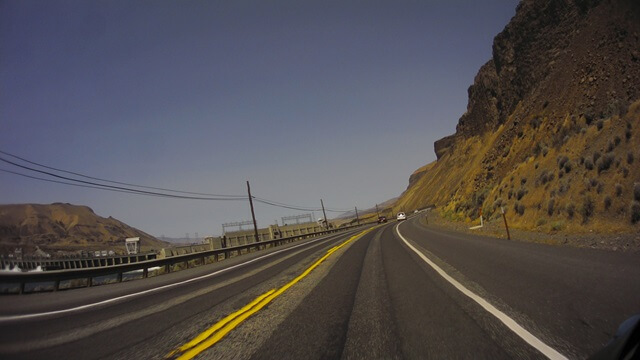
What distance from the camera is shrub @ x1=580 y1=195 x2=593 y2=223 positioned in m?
13.6

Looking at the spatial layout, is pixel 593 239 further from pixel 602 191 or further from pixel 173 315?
pixel 173 315

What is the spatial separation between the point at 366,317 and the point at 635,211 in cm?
1104

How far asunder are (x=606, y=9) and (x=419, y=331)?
33.0 m

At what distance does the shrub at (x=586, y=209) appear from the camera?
13.6 m

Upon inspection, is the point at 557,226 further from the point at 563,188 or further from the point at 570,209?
the point at 563,188

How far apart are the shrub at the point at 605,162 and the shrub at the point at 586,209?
1.89m

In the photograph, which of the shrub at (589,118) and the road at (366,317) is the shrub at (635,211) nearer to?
the road at (366,317)

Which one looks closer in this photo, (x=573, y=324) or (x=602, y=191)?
(x=573, y=324)

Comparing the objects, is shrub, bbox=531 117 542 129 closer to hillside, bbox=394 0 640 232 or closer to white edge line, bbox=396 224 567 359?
hillside, bbox=394 0 640 232

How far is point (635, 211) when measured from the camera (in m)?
11.3

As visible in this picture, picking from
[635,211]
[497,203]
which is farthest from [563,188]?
[497,203]

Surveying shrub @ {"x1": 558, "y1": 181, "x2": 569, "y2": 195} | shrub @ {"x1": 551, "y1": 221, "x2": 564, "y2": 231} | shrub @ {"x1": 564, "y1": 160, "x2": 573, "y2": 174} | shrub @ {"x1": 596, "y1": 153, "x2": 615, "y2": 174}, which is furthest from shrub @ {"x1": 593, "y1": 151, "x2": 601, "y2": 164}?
shrub @ {"x1": 551, "y1": 221, "x2": 564, "y2": 231}

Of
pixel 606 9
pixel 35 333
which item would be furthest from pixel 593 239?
pixel 606 9

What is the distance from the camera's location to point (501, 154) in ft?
127
